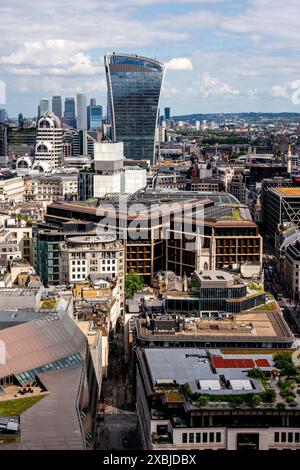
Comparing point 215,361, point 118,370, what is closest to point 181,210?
point 118,370

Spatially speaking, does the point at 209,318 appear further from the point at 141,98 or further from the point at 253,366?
the point at 141,98

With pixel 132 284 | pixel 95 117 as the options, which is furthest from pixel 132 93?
pixel 95 117

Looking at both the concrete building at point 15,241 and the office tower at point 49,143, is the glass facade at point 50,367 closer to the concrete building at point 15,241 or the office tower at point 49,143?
the concrete building at point 15,241

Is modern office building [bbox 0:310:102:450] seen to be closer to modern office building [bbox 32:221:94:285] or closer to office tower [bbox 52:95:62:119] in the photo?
modern office building [bbox 32:221:94:285]

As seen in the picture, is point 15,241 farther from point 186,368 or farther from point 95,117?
point 95,117
